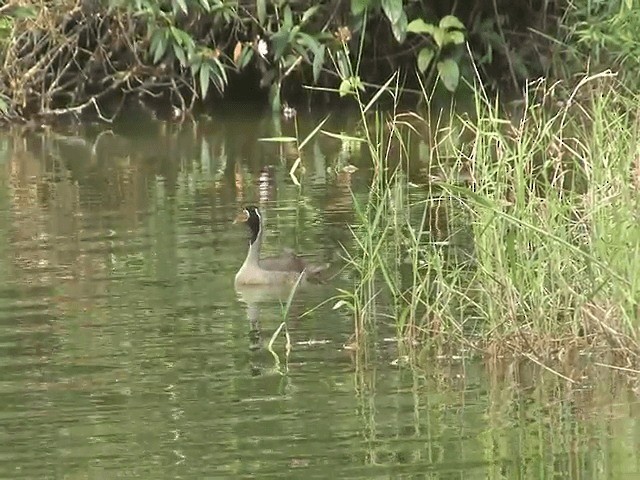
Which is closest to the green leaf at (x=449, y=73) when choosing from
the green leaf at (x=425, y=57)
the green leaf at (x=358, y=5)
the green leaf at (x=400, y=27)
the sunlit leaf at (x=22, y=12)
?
the green leaf at (x=425, y=57)

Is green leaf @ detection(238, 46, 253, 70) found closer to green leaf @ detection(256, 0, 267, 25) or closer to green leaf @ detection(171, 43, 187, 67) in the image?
green leaf @ detection(256, 0, 267, 25)

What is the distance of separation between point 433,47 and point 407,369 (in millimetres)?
10458

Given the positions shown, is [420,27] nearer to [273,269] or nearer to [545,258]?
[273,269]

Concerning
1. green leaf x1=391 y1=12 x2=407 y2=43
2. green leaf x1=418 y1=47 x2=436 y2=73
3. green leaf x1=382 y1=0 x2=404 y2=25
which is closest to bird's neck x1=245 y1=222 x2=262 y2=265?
green leaf x1=382 y1=0 x2=404 y2=25

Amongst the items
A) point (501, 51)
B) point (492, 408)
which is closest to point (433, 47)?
point (501, 51)

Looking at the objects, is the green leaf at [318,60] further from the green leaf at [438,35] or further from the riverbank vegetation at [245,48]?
the green leaf at [438,35]

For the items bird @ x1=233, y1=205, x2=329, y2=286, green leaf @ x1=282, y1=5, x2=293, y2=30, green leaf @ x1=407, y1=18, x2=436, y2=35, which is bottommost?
bird @ x1=233, y1=205, x2=329, y2=286

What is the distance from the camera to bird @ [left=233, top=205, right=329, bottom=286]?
31.9ft

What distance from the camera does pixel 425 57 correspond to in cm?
1745

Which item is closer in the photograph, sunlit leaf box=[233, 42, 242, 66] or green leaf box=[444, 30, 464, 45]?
green leaf box=[444, 30, 464, 45]

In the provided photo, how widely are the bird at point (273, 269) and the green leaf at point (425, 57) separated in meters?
7.21

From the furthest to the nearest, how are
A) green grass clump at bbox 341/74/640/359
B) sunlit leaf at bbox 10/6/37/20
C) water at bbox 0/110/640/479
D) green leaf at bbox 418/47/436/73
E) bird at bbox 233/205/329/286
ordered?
green leaf at bbox 418/47/436/73
sunlit leaf at bbox 10/6/37/20
bird at bbox 233/205/329/286
green grass clump at bbox 341/74/640/359
water at bbox 0/110/640/479

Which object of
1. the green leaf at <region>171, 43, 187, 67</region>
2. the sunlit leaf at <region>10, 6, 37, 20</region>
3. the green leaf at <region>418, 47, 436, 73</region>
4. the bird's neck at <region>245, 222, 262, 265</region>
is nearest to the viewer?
the bird's neck at <region>245, 222, 262, 265</region>

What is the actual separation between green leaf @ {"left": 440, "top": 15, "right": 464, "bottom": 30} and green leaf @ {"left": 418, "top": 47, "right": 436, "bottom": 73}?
273mm
